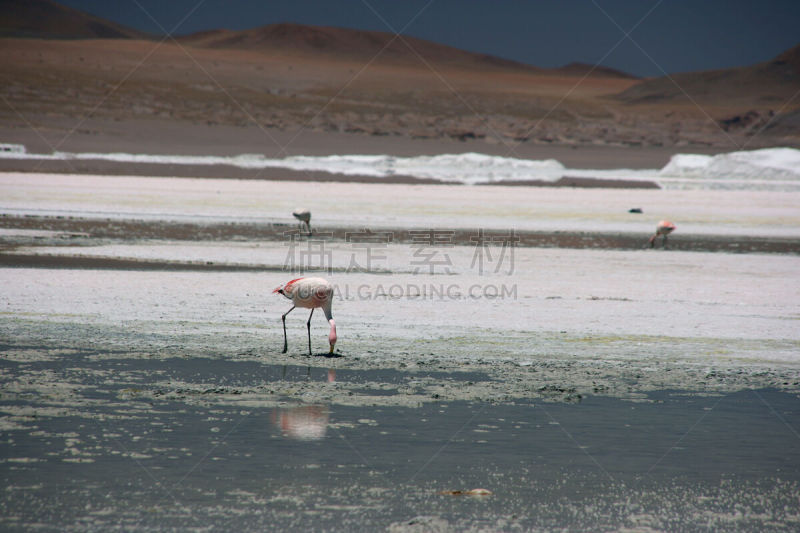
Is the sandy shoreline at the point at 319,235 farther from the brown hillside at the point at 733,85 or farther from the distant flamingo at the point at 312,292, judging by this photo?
the brown hillside at the point at 733,85

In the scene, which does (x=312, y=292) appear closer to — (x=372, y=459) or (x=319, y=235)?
(x=372, y=459)

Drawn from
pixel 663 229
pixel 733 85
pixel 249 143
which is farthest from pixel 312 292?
pixel 733 85

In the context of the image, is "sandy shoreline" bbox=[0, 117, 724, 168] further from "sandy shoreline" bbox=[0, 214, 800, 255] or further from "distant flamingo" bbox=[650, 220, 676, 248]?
"distant flamingo" bbox=[650, 220, 676, 248]

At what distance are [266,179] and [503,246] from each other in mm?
25906

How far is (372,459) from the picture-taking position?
20.1 feet

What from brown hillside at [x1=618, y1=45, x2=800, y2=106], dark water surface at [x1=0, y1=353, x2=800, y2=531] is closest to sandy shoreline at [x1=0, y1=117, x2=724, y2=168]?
dark water surface at [x1=0, y1=353, x2=800, y2=531]

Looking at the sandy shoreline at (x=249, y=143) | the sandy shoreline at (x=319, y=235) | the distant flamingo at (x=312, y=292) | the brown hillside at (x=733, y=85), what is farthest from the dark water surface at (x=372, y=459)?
the brown hillside at (x=733, y=85)

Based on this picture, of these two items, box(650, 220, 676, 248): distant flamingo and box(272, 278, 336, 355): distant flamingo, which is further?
box(650, 220, 676, 248): distant flamingo

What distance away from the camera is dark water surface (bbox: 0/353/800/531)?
525cm

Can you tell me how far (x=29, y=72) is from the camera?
88.1m

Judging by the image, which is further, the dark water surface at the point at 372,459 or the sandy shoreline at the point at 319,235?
the sandy shoreline at the point at 319,235

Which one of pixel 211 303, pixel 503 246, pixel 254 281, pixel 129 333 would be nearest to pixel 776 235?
pixel 503 246

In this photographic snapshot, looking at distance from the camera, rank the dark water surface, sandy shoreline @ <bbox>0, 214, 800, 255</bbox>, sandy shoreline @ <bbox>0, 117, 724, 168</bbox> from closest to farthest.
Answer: the dark water surface → sandy shoreline @ <bbox>0, 214, 800, 255</bbox> → sandy shoreline @ <bbox>0, 117, 724, 168</bbox>

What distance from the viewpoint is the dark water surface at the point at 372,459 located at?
5246 millimetres
